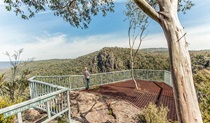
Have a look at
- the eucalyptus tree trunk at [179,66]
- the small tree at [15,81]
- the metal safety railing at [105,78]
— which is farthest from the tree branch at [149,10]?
the small tree at [15,81]

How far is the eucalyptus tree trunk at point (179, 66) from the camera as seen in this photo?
2696 mm

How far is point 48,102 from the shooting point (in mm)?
3734

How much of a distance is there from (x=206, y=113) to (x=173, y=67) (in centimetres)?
229

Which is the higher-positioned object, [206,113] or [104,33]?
[104,33]

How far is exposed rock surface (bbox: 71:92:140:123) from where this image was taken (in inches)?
222

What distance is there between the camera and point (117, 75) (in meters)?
14.8

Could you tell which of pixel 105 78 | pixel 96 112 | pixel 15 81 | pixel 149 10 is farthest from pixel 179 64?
pixel 105 78

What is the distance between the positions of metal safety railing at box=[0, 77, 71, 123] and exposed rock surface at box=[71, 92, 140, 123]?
886 millimetres

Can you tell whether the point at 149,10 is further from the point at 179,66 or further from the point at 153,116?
the point at 153,116

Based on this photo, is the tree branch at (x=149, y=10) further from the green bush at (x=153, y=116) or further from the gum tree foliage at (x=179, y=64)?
the green bush at (x=153, y=116)

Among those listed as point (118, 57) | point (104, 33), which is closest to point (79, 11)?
point (104, 33)

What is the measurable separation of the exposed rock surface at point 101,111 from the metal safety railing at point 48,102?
89 cm

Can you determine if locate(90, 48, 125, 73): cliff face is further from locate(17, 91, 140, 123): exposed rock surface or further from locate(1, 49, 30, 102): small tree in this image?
locate(17, 91, 140, 123): exposed rock surface

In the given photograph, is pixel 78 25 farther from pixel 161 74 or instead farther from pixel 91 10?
pixel 161 74
